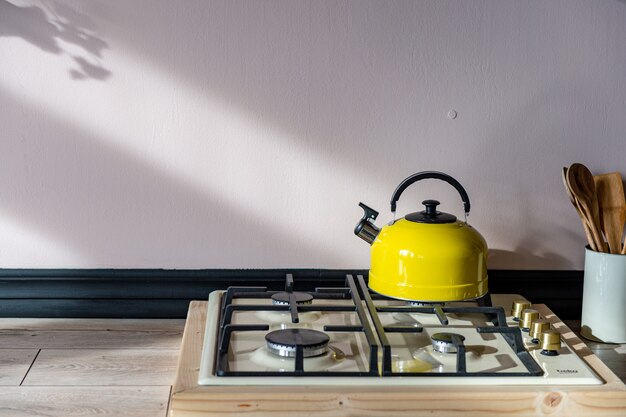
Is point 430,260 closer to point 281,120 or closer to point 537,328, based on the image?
point 537,328

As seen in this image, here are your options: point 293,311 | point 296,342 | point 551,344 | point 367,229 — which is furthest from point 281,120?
point 551,344

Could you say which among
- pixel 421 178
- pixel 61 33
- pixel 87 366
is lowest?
pixel 87 366

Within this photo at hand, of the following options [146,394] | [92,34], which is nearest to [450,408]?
[146,394]

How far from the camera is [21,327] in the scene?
1619 millimetres

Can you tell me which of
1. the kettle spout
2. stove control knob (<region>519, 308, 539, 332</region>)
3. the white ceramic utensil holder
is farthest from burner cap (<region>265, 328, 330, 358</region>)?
the white ceramic utensil holder

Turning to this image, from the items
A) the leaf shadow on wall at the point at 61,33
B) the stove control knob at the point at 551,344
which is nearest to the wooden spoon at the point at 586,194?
the stove control knob at the point at 551,344

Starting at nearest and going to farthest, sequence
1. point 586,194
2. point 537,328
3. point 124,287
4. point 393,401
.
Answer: point 393,401, point 537,328, point 586,194, point 124,287

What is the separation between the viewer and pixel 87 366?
4.60 feet

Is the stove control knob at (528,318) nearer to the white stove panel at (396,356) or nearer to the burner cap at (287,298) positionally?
the white stove panel at (396,356)

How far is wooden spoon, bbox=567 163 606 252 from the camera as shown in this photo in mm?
1563

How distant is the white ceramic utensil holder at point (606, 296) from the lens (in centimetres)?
153

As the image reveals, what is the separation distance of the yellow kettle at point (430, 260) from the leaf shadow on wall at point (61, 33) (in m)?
0.61

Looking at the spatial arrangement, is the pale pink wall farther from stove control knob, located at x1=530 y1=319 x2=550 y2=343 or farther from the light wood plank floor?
stove control knob, located at x1=530 y1=319 x2=550 y2=343

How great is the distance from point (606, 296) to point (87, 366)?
0.87 metres
